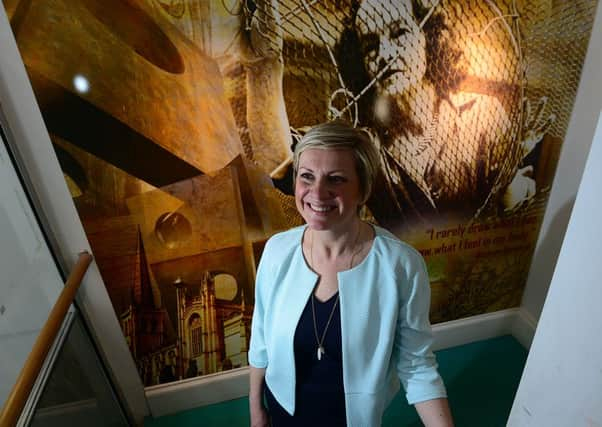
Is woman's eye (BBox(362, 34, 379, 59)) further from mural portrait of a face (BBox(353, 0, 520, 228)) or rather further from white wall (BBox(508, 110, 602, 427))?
white wall (BBox(508, 110, 602, 427))

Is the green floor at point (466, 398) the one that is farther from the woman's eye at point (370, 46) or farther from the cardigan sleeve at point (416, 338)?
the woman's eye at point (370, 46)

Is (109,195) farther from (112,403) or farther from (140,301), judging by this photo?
(112,403)

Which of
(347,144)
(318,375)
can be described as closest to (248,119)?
(347,144)

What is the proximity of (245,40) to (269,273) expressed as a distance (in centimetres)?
78

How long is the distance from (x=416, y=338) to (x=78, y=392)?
4.40ft

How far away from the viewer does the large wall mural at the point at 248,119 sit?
1.22m

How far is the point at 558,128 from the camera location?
1.67m

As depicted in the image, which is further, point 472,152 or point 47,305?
point 472,152

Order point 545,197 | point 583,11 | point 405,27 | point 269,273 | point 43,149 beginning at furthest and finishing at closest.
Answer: point 545,197
point 583,11
point 405,27
point 43,149
point 269,273

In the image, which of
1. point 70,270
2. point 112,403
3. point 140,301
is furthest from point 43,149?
point 112,403

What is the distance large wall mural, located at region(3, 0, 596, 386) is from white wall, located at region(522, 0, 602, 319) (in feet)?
0.14

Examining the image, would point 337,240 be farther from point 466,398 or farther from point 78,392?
point 466,398

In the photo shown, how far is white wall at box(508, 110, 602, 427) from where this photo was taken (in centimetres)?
43

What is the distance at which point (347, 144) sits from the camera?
892 millimetres
